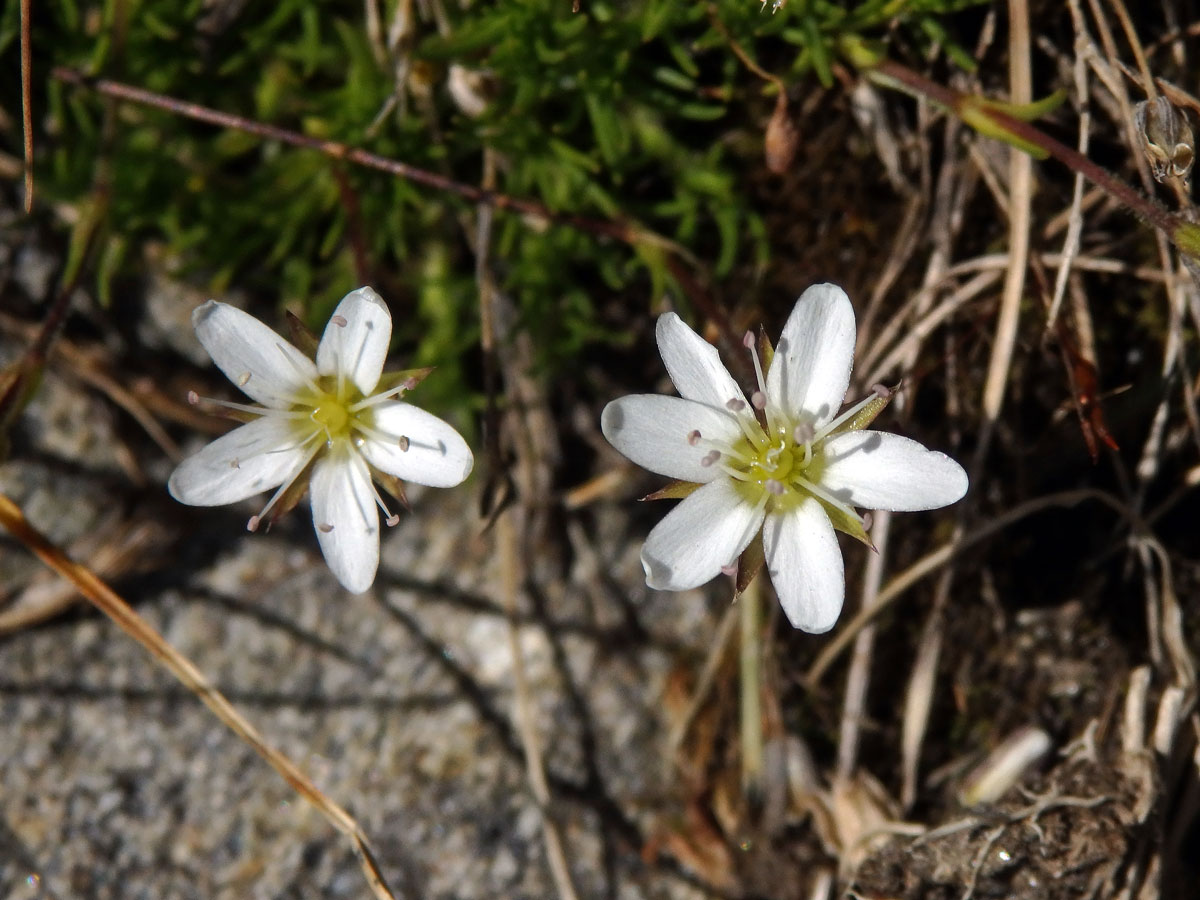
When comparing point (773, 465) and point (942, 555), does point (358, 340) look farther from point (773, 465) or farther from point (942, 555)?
point (942, 555)

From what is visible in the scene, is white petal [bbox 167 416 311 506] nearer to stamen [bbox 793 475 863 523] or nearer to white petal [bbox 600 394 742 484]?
white petal [bbox 600 394 742 484]

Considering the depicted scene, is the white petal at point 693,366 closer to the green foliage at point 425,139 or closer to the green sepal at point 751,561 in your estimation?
the green sepal at point 751,561

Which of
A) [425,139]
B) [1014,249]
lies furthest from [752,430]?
[425,139]

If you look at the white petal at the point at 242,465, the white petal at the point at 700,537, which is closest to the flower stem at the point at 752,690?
the white petal at the point at 700,537

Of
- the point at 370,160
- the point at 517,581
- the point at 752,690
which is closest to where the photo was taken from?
the point at 370,160

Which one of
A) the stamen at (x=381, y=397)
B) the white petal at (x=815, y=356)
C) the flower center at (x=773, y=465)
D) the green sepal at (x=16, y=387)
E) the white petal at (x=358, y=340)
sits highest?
the green sepal at (x=16, y=387)
